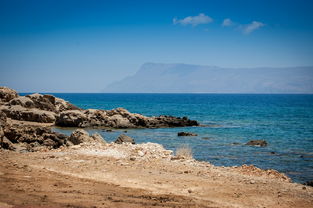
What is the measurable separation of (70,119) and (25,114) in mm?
4931

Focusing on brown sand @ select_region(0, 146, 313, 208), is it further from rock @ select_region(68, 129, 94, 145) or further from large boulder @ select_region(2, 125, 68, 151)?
large boulder @ select_region(2, 125, 68, 151)

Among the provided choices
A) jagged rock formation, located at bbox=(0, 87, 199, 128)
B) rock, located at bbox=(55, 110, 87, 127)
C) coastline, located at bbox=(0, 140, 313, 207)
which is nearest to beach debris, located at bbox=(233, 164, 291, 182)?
coastline, located at bbox=(0, 140, 313, 207)

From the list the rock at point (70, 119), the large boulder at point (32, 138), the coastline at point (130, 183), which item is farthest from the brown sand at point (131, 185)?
the rock at point (70, 119)

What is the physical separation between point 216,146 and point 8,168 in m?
15.5

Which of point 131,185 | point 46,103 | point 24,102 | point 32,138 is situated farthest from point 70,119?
point 131,185

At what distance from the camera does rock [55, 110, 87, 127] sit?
123ft

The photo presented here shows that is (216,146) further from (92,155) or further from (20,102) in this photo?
(20,102)

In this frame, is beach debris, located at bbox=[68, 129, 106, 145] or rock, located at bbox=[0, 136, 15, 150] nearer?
rock, located at bbox=[0, 136, 15, 150]

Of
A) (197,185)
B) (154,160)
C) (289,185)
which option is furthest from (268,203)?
(154,160)

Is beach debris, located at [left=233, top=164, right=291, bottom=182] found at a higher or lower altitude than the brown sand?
lower

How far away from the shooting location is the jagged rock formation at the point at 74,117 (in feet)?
125

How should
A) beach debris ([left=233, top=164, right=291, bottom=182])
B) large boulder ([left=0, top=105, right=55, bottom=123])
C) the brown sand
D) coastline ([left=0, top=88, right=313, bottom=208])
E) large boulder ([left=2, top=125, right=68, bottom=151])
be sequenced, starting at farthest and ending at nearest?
large boulder ([left=0, top=105, right=55, bottom=123]) → large boulder ([left=2, top=125, right=68, bottom=151]) → beach debris ([left=233, top=164, right=291, bottom=182]) → coastline ([left=0, top=88, right=313, bottom=208]) → the brown sand

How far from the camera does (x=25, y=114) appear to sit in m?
38.0

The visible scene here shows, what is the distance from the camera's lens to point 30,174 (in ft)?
36.1
